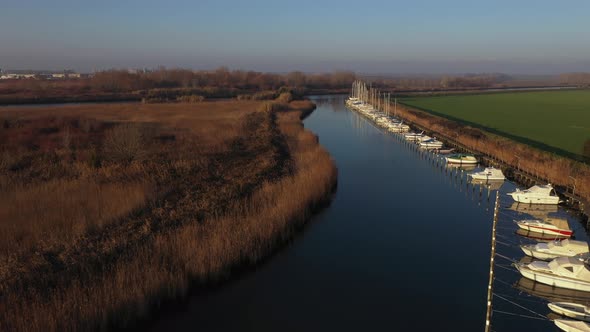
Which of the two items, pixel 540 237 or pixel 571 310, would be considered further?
pixel 540 237

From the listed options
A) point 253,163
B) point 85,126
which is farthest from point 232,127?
point 253,163

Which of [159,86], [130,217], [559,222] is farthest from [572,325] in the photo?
[159,86]

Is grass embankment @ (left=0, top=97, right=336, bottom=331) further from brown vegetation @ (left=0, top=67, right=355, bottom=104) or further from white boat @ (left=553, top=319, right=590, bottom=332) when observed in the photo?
brown vegetation @ (left=0, top=67, right=355, bottom=104)

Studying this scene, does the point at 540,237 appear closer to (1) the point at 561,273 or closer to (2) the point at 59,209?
(1) the point at 561,273

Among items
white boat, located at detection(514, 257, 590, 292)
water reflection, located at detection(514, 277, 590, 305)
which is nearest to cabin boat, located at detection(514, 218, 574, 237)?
white boat, located at detection(514, 257, 590, 292)

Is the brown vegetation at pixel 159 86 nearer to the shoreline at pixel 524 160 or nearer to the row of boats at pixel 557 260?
the shoreline at pixel 524 160

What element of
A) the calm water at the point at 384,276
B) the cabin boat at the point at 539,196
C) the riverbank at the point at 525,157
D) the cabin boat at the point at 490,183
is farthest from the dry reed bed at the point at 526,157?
the calm water at the point at 384,276
